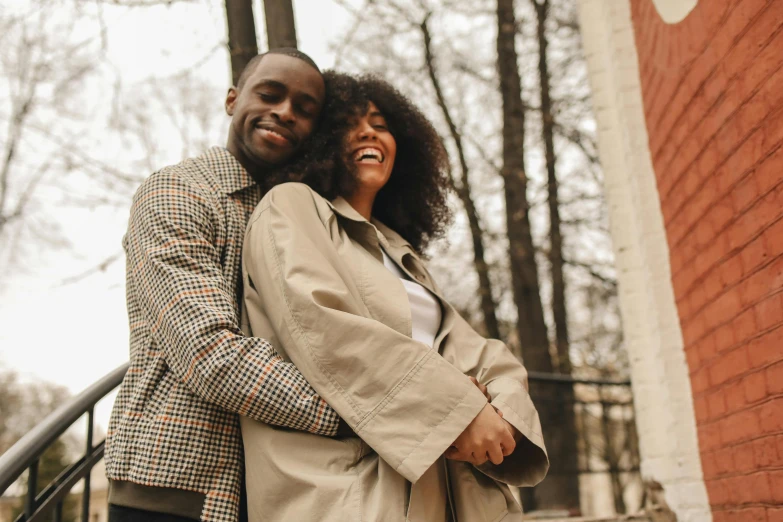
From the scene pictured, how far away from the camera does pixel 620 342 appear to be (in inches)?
560

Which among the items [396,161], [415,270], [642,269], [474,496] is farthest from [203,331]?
[642,269]

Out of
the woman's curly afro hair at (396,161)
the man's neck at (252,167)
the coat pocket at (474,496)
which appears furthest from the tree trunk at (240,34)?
the coat pocket at (474,496)

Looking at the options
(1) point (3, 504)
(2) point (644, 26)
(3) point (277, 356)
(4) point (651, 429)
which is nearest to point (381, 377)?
(3) point (277, 356)

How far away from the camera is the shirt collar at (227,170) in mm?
2285

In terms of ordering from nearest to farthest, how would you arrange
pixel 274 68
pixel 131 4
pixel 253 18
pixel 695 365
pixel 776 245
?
1. pixel 776 245
2. pixel 274 68
3. pixel 695 365
4. pixel 253 18
5. pixel 131 4

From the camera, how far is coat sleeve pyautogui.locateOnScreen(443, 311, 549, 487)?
1911mm

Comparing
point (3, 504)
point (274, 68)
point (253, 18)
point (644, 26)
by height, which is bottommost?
point (3, 504)

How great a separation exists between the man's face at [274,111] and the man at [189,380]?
0.43 metres

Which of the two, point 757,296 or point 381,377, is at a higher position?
point 757,296

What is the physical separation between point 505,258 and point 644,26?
8.02 meters

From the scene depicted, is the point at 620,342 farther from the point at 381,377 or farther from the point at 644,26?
the point at 381,377

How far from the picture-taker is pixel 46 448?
240 centimetres

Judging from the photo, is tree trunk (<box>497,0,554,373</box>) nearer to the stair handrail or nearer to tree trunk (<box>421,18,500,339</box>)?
tree trunk (<box>421,18,500,339</box>)

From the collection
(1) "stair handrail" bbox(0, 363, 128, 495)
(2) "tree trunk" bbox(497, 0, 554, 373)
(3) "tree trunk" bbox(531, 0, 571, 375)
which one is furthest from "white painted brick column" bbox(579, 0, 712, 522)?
(3) "tree trunk" bbox(531, 0, 571, 375)
